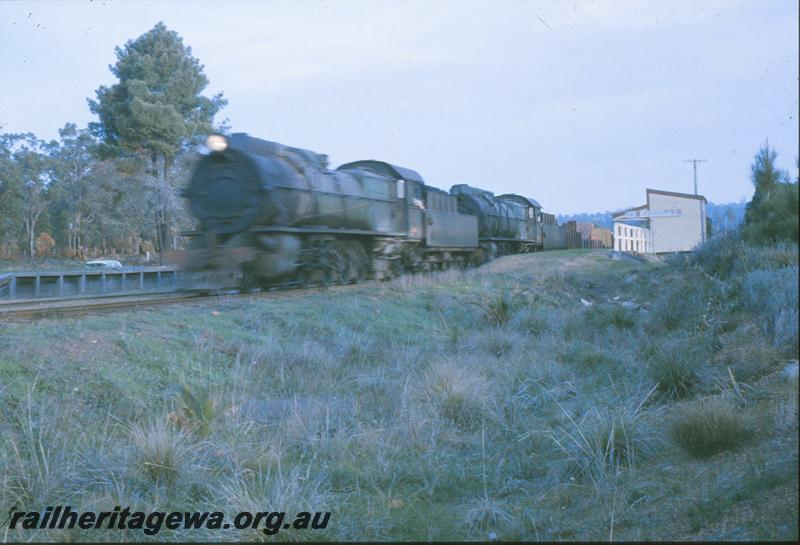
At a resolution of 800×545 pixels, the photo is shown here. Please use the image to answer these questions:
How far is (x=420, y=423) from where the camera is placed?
18.9ft

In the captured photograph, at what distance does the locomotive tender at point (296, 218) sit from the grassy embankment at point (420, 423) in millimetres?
3078

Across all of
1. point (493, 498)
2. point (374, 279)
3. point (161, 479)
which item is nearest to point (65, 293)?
point (374, 279)

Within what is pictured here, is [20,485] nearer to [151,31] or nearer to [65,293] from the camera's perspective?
[65,293]

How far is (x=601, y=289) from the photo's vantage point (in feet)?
63.6

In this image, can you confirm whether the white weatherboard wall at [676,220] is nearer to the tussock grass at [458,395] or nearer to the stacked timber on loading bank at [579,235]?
the tussock grass at [458,395]

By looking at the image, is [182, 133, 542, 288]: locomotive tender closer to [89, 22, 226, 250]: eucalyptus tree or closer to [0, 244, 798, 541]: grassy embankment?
[0, 244, 798, 541]: grassy embankment

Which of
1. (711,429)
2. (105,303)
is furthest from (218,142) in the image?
(711,429)

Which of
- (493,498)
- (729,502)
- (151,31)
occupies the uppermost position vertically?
(151,31)

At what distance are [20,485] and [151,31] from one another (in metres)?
32.0

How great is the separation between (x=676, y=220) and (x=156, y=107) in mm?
24979

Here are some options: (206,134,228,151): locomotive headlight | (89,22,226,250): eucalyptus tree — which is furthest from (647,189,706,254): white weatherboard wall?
(89,22,226,250): eucalyptus tree

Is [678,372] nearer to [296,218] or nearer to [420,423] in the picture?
[420,423]

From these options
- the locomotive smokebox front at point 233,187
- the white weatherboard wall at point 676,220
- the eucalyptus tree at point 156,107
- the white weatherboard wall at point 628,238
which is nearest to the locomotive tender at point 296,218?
the locomotive smokebox front at point 233,187

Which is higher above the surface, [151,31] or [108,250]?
[151,31]
